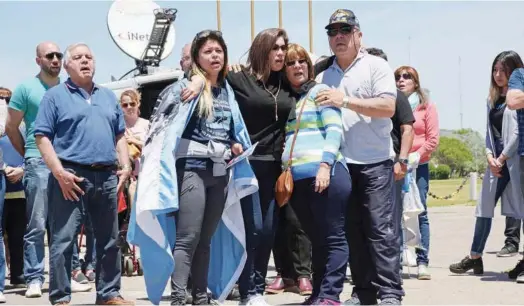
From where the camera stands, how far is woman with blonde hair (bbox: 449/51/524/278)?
8523 millimetres

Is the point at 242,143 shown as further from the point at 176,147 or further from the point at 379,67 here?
the point at 379,67

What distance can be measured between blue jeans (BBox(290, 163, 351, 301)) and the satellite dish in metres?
11.9

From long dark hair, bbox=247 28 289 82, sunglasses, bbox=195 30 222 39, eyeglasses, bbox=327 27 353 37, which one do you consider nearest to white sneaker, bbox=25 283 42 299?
long dark hair, bbox=247 28 289 82

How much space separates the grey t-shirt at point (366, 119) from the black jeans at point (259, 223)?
0.62 meters

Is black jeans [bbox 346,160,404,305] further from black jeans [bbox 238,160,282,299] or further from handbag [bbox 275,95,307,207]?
black jeans [bbox 238,160,282,299]

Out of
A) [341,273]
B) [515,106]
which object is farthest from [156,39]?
[341,273]

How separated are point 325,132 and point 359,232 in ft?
2.57

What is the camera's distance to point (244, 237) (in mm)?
6328

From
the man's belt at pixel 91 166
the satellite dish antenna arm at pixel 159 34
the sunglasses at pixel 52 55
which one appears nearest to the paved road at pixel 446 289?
the man's belt at pixel 91 166

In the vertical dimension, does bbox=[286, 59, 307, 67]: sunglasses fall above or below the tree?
above

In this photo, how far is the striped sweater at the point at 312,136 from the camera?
6.12 m

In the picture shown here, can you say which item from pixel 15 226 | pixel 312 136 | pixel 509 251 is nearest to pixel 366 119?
pixel 312 136

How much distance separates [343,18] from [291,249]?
2587mm

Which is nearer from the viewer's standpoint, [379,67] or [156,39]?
[379,67]
